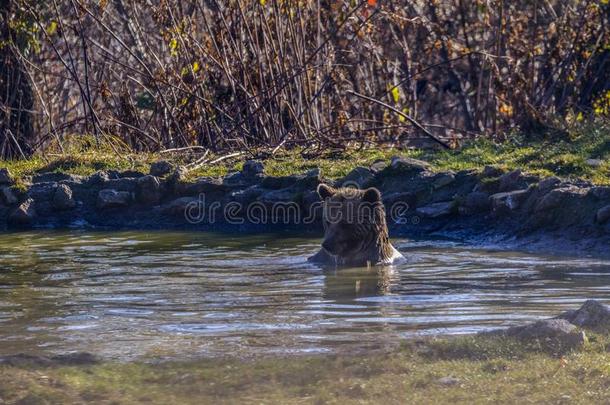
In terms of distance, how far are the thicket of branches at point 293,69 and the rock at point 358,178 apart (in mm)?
1686

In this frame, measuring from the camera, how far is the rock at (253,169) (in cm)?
1345

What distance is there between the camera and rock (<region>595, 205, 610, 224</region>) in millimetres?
10430

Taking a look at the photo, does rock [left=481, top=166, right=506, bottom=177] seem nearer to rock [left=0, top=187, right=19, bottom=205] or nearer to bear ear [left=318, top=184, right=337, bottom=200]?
bear ear [left=318, top=184, right=337, bottom=200]

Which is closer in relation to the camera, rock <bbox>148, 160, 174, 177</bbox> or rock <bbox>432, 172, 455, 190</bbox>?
rock <bbox>432, 172, 455, 190</bbox>

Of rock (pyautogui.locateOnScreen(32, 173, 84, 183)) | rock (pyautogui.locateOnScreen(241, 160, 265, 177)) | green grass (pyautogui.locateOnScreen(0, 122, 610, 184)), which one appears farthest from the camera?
rock (pyautogui.locateOnScreen(32, 173, 84, 183))

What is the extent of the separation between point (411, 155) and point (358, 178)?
1.52 meters

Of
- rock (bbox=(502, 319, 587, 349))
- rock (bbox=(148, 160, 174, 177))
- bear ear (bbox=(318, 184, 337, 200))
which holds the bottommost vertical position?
rock (bbox=(502, 319, 587, 349))

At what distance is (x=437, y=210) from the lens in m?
12.0

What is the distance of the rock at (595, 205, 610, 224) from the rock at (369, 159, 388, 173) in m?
3.18

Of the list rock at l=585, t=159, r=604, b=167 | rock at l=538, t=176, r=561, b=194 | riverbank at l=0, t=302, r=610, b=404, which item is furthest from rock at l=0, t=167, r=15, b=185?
riverbank at l=0, t=302, r=610, b=404

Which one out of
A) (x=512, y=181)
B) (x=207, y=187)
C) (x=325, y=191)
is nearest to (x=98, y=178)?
(x=207, y=187)

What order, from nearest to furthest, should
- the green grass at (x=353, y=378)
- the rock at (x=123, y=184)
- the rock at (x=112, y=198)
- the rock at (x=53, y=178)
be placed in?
the green grass at (x=353, y=378) → the rock at (x=112, y=198) → the rock at (x=123, y=184) → the rock at (x=53, y=178)

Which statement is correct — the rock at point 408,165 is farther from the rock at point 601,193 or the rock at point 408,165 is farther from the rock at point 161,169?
the rock at point 161,169

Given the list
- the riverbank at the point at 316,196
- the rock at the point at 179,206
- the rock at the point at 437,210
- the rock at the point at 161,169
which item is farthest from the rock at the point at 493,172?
the rock at the point at 161,169
